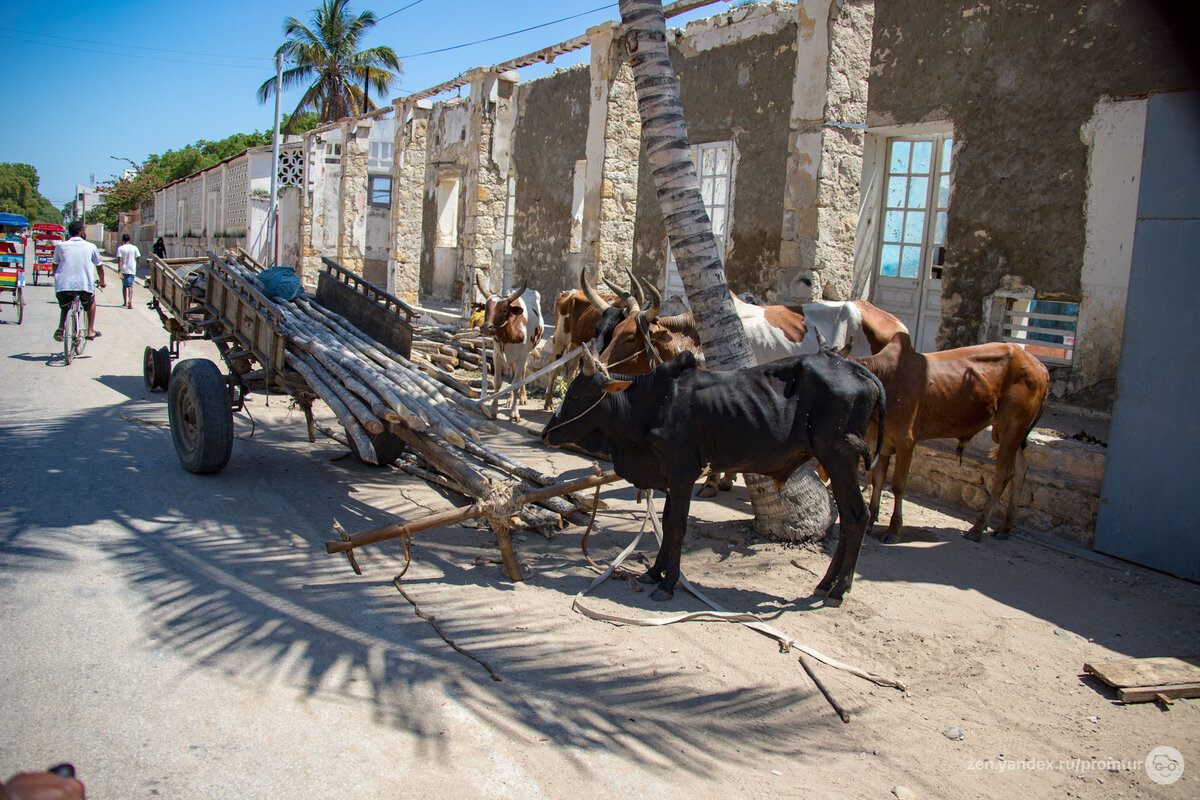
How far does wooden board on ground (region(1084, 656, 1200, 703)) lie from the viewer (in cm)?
386

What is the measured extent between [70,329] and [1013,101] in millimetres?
12326

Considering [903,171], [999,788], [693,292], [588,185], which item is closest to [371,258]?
[588,185]

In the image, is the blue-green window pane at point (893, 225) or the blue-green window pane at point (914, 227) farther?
the blue-green window pane at point (893, 225)

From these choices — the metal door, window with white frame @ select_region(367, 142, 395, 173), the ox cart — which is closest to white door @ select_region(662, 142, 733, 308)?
the ox cart

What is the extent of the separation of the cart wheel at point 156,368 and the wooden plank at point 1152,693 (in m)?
9.69

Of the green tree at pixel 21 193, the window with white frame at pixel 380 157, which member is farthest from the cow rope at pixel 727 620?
the green tree at pixel 21 193

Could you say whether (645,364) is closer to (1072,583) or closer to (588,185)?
(1072,583)

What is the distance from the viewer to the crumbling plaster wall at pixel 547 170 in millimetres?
15414

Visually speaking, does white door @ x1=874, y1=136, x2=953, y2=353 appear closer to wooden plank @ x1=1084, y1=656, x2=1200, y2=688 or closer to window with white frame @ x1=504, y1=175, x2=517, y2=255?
wooden plank @ x1=1084, y1=656, x2=1200, y2=688

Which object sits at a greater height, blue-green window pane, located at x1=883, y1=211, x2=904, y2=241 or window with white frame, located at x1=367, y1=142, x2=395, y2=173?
window with white frame, located at x1=367, y1=142, x2=395, y2=173

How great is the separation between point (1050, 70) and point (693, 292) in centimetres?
597

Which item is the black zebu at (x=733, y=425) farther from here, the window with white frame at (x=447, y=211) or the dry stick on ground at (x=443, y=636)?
the window with white frame at (x=447, y=211)

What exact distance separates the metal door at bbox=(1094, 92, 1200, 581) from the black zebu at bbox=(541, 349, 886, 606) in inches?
86.6

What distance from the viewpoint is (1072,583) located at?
5406mm
